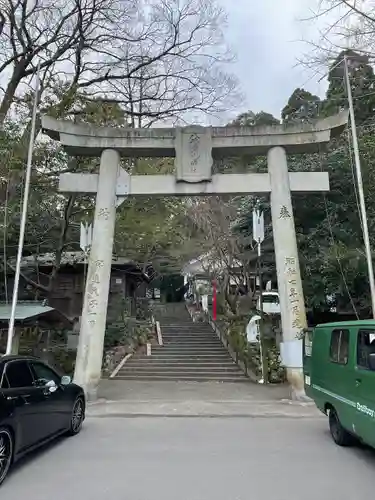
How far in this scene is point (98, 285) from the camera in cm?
1135

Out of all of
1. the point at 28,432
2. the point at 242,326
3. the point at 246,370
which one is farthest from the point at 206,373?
the point at 28,432

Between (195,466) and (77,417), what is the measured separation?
2.80 m

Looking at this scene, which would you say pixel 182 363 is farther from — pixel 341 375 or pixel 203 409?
pixel 341 375

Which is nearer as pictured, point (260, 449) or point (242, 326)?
point (260, 449)

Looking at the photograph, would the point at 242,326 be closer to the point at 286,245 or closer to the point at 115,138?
the point at 286,245

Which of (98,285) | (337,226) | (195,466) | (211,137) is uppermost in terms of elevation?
(211,137)

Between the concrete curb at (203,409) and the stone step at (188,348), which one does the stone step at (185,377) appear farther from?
the concrete curb at (203,409)

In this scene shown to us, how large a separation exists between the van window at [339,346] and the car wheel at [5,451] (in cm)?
444

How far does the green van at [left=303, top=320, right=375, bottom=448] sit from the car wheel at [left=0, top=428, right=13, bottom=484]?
4249 millimetres

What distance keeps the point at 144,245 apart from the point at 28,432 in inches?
621

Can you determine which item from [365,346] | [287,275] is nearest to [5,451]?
[365,346]

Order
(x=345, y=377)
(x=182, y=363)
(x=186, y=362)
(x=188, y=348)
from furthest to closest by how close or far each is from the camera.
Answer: (x=188, y=348)
(x=186, y=362)
(x=182, y=363)
(x=345, y=377)

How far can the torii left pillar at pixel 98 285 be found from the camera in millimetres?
10883

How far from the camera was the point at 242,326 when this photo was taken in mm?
18578
